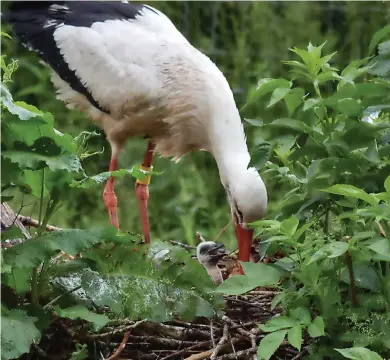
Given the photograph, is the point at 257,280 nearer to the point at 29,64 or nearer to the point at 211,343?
the point at 211,343

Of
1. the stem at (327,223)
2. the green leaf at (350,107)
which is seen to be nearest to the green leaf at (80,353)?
the stem at (327,223)

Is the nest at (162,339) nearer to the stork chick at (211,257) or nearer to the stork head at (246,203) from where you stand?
the stork chick at (211,257)

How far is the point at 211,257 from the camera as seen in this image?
110 inches

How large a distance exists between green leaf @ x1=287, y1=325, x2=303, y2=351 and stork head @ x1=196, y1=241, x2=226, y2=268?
0.96 m

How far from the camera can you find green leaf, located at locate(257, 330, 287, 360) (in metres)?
1.78

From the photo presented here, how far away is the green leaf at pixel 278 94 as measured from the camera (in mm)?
2002

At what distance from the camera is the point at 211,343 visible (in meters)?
2.17

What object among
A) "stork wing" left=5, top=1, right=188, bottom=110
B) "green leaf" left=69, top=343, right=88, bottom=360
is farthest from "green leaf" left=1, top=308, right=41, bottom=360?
"stork wing" left=5, top=1, right=188, bottom=110

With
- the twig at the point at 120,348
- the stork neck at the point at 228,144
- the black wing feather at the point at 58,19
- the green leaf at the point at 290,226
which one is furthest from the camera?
the black wing feather at the point at 58,19

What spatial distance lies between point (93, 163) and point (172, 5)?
107cm

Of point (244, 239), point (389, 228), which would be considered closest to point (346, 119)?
point (389, 228)

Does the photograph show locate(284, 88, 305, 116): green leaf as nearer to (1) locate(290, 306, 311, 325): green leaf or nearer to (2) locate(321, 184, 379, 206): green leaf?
(2) locate(321, 184, 379, 206): green leaf

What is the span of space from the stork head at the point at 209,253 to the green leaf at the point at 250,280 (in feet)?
2.79

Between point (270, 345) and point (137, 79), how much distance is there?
163cm
